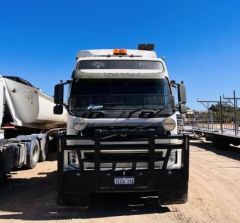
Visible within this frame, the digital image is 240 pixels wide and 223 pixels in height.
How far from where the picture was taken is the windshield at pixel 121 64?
907 centimetres

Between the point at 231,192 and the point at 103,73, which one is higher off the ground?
the point at 103,73

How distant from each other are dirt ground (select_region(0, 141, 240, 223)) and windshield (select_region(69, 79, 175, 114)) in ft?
6.39

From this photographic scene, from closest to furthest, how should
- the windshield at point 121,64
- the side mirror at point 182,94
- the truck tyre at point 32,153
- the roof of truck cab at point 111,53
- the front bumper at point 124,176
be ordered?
the front bumper at point 124,176 < the side mirror at point 182,94 < the windshield at point 121,64 < the roof of truck cab at point 111,53 < the truck tyre at point 32,153

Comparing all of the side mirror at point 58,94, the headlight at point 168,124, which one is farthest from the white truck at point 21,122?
the headlight at point 168,124

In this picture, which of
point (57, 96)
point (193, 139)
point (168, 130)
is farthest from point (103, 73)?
point (193, 139)

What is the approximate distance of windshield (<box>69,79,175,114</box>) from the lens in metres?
8.44

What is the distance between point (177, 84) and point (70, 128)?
2480 mm

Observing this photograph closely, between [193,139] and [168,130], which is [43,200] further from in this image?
[193,139]

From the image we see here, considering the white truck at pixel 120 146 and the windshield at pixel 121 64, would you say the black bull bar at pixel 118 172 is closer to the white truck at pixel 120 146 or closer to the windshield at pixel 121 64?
the white truck at pixel 120 146

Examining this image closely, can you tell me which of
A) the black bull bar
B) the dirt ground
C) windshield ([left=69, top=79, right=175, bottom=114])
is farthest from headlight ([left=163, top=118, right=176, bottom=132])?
the dirt ground

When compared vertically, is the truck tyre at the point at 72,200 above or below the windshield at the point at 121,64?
below

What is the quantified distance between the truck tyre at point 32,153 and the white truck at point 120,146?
5.57 m

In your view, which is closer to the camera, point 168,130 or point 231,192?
point 168,130

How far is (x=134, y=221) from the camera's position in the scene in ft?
24.2
